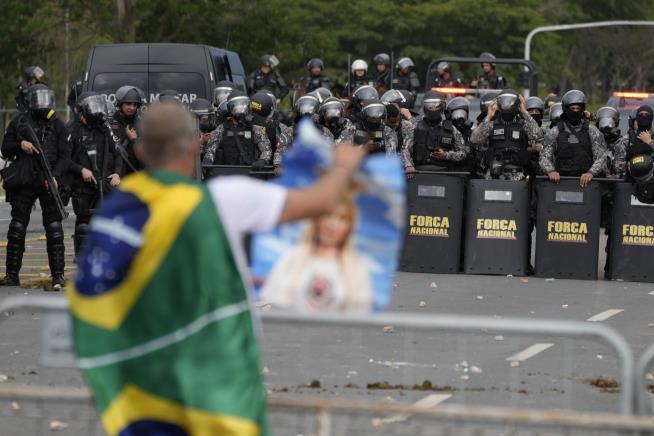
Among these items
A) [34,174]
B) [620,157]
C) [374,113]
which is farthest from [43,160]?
[620,157]

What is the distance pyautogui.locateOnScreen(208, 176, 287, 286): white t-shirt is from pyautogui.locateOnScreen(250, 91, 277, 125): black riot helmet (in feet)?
48.1

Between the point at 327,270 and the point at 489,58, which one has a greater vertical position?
the point at 327,270

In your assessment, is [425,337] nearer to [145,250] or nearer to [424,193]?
[145,250]

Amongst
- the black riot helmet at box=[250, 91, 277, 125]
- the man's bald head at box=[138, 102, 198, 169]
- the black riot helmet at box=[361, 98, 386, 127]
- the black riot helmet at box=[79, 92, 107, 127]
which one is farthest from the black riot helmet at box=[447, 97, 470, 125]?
the man's bald head at box=[138, 102, 198, 169]

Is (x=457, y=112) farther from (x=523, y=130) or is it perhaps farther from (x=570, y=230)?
(x=570, y=230)

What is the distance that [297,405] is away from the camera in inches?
194

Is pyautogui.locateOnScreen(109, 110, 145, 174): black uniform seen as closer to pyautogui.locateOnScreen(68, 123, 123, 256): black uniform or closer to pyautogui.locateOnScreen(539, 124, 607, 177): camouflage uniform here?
pyautogui.locateOnScreen(68, 123, 123, 256): black uniform

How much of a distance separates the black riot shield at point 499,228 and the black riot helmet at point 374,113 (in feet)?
4.42

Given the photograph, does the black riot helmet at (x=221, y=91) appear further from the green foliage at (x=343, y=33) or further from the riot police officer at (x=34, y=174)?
the green foliage at (x=343, y=33)

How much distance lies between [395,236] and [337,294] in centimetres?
26

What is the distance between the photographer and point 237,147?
59.7ft

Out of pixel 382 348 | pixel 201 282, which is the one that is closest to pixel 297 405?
pixel 201 282

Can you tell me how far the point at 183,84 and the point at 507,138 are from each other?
22.1ft

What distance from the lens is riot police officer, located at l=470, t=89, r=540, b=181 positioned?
1775 cm
